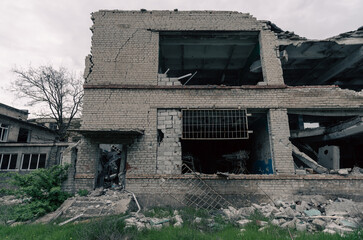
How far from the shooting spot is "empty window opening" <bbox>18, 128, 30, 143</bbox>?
19000mm

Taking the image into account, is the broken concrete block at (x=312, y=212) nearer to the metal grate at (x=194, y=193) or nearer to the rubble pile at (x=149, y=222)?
the metal grate at (x=194, y=193)

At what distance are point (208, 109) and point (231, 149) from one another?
14.7 ft

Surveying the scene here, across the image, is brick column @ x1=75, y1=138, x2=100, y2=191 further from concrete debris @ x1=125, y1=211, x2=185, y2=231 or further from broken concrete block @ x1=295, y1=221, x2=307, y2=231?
broken concrete block @ x1=295, y1=221, x2=307, y2=231

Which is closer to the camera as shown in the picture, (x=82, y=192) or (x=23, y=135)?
(x=82, y=192)

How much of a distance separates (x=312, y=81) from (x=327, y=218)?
30.2ft

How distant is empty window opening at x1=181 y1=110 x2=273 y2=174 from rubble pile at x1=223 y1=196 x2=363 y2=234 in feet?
5.59

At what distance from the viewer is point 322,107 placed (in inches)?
324

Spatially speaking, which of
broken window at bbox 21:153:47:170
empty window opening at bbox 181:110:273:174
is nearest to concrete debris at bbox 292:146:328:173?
empty window opening at bbox 181:110:273:174

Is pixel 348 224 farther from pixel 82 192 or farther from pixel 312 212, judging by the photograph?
pixel 82 192

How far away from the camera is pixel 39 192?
267 inches

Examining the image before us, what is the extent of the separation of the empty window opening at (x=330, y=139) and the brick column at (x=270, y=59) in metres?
2.03

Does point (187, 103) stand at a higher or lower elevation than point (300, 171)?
higher

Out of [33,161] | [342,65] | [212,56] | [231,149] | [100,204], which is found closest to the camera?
[100,204]

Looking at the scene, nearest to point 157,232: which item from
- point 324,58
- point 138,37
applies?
point 138,37
